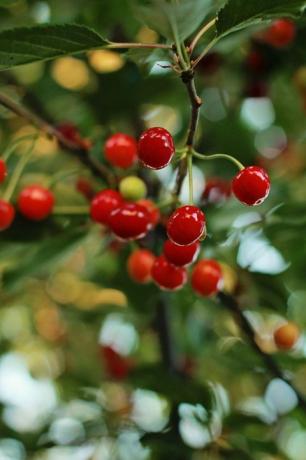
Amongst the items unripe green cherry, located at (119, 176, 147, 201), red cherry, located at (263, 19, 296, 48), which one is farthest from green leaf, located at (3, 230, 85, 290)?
red cherry, located at (263, 19, 296, 48)

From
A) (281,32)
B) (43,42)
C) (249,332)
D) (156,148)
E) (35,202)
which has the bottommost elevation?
(249,332)

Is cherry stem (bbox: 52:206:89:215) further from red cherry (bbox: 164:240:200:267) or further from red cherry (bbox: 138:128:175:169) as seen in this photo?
red cherry (bbox: 138:128:175:169)

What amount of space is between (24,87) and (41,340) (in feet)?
3.86

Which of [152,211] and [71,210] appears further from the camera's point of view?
[71,210]

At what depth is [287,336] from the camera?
6.15 ft

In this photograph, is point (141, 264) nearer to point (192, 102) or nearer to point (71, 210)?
point (71, 210)

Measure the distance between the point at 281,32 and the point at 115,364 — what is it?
47.5 inches

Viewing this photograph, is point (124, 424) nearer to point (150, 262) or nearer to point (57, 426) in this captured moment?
point (57, 426)

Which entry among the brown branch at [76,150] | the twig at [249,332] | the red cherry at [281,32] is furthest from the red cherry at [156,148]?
the red cherry at [281,32]

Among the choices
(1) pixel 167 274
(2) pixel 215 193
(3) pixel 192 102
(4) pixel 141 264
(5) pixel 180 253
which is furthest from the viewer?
(2) pixel 215 193

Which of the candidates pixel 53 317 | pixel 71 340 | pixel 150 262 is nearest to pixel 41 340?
pixel 53 317

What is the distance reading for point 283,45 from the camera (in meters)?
1.91

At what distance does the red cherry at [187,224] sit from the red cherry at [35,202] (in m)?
0.53

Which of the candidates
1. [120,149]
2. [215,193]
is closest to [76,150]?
[120,149]
